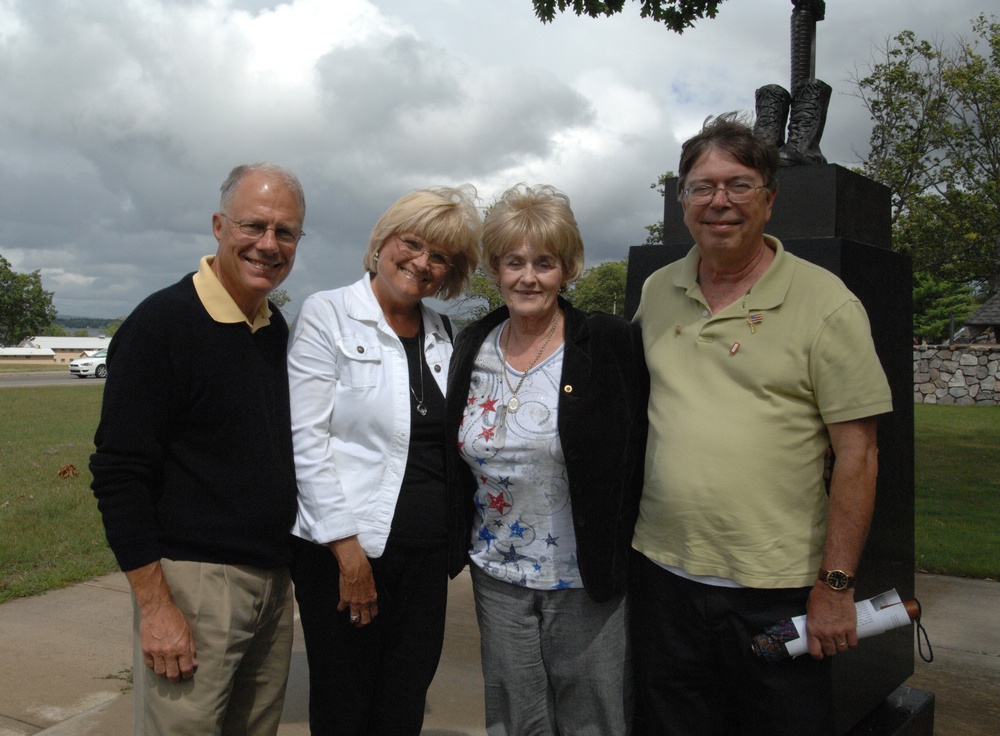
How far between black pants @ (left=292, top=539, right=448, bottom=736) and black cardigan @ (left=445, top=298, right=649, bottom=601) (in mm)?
133

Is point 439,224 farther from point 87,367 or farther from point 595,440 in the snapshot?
point 87,367

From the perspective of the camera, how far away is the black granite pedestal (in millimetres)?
2805

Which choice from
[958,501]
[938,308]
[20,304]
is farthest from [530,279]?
[20,304]

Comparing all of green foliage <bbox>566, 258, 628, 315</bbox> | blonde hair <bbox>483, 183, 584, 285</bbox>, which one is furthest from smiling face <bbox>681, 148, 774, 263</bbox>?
green foliage <bbox>566, 258, 628, 315</bbox>

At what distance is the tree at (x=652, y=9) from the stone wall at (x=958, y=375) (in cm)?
2129

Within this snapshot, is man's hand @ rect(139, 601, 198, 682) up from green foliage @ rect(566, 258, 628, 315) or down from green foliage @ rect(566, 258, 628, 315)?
down

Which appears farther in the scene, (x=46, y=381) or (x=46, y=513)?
(x=46, y=381)

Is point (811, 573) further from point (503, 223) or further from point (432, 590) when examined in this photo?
point (503, 223)

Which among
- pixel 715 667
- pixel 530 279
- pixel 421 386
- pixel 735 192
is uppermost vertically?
pixel 735 192

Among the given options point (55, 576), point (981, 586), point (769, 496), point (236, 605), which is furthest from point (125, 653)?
point (981, 586)

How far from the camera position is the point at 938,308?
174 ft

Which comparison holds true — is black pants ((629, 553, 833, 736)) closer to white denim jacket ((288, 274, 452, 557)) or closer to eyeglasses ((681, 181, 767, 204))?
white denim jacket ((288, 274, 452, 557))

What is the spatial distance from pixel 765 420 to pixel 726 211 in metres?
0.56

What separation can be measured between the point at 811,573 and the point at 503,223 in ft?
4.20
